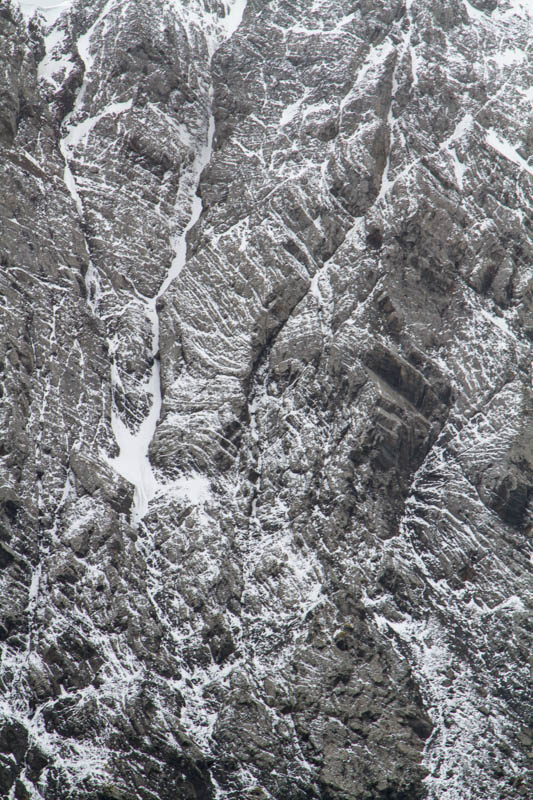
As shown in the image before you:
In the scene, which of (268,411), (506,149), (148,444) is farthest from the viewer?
(506,149)

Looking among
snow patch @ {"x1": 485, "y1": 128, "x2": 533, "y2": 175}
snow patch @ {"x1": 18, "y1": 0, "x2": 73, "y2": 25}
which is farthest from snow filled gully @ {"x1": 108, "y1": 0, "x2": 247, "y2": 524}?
snow patch @ {"x1": 485, "y1": 128, "x2": 533, "y2": 175}

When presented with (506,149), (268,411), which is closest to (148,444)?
(268,411)

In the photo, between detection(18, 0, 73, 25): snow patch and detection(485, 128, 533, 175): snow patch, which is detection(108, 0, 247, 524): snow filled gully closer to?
detection(18, 0, 73, 25): snow patch

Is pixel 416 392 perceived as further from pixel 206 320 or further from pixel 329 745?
pixel 329 745

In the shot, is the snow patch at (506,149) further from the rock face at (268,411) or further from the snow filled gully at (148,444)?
the snow filled gully at (148,444)

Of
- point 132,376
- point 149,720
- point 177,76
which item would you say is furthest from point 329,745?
point 177,76

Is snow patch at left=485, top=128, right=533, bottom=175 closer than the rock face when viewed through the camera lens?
No

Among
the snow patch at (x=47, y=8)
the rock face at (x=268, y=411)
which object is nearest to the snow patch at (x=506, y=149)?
the rock face at (x=268, y=411)

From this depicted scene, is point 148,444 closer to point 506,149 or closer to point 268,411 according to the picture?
point 268,411
